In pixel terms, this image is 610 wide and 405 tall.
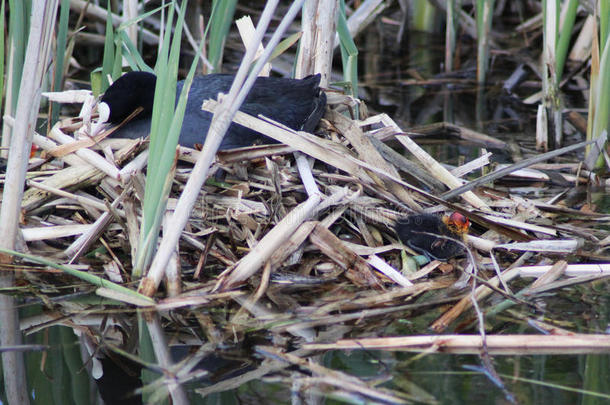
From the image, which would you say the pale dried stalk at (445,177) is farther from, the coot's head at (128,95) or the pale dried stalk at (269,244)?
the coot's head at (128,95)

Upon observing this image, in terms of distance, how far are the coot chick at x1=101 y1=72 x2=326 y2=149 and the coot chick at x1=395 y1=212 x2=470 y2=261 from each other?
637mm

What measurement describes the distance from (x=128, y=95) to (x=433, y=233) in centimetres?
139

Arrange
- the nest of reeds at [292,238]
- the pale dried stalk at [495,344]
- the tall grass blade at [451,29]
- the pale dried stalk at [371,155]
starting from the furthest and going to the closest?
the tall grass blade at [451,29]
the pale dried stalk at [371,155]
the nest of reeds at [292,238]
the pale dried stalk at [495,344]

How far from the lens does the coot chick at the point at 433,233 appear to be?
9.27ft

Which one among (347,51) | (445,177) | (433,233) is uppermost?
(347,51)

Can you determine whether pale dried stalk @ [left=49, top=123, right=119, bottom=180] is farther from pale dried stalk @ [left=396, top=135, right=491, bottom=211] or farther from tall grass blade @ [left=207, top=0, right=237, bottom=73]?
pale dried stalk @ [left=396, top=135, right=491, bottom=211]

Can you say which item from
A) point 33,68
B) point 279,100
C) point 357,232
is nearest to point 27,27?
point 33,68

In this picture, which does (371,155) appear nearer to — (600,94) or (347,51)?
(347,51)

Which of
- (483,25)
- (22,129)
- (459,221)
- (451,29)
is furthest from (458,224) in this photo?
(451,29)

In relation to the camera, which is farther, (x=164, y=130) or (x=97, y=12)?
(x=97, y=12)

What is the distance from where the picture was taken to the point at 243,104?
3.25m

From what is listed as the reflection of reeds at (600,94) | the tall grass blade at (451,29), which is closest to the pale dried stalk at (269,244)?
the reflection of reeds at (600,94)

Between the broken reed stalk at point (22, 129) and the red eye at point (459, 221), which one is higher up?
the broken reed stalk at point (22, 129)

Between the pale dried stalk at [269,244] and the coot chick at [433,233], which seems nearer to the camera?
the pale dried stalk at [269,244]
